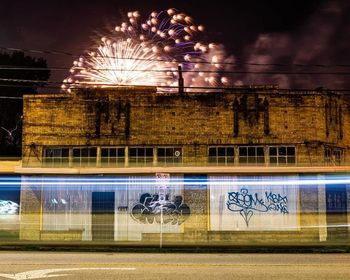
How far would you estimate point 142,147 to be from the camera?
76.4ft

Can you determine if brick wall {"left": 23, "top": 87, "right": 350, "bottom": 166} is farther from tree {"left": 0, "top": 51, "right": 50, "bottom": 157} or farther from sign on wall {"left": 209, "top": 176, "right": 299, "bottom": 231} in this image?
tree {"left": 0, "top": 51, "right": 50, "bottom": 157}

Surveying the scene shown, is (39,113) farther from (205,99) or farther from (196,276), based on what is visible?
(196,276)

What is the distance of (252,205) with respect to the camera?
906 inches

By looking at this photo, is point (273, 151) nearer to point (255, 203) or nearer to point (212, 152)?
point (255, 203)

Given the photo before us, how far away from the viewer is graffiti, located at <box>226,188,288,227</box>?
904 inches

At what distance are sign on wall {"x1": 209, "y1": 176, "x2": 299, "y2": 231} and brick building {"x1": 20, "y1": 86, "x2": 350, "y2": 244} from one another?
4 centimetres

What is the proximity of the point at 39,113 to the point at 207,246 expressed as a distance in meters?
8.55

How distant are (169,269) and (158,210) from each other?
11.0 meters

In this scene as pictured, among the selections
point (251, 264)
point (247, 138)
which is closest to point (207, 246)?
point (247, 138)

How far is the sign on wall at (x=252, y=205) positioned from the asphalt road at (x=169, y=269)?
318 inches

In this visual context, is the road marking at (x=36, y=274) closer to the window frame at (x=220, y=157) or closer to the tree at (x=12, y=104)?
the window frame at (x=220, y=157)

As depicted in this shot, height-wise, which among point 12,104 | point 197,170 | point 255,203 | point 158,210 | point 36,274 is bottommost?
point 36,274

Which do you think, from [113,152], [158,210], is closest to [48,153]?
[113,152]

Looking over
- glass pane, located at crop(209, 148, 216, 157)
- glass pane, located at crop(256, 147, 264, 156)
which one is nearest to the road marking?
glass pane, located at crop(209, 148, 216, 157)
